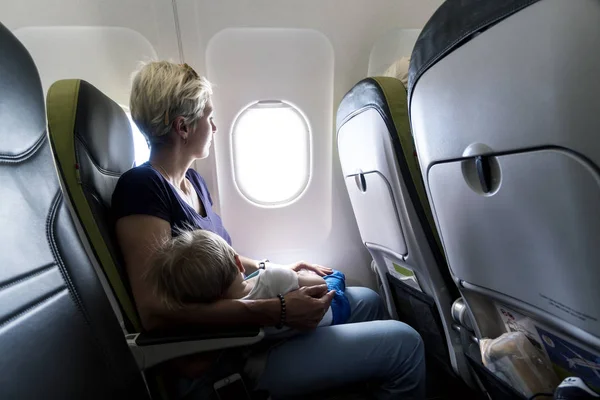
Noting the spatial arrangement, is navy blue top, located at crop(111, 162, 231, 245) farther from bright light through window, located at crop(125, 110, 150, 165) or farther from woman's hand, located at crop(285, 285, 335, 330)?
bright light through window, located at crop(125, 110, 150, 165)

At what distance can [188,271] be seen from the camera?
1187mm

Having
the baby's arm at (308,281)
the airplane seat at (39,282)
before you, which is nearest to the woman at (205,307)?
the baby's arm at (308,281)

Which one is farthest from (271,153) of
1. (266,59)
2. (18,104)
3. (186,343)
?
(18,104)

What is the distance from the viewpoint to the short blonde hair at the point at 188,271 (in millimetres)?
1179

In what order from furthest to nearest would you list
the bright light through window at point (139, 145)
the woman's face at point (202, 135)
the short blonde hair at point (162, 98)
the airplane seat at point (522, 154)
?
1. the bright light through window at point (139, 145)
2. the woman's face at point (202, 135)
3. the short blonde hair at point (162, 98)
4. the airplane seat at point (522, 154)

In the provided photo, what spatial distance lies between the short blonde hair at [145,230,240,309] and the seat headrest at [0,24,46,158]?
20.3 inches

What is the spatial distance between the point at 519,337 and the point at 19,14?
7.92 feet

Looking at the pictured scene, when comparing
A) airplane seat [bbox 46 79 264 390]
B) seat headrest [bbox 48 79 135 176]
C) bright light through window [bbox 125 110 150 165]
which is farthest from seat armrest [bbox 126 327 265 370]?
bright light through window [bbox 125 110 150 165]

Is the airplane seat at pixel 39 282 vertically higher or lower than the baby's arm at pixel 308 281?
higher

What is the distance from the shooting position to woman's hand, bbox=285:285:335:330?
1.29 meters

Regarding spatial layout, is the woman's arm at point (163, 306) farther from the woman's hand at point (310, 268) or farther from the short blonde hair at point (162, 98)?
the woman's hand at point (310, 268)

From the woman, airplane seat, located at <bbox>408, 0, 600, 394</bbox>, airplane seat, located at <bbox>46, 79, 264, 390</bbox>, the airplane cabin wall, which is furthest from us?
the airplane cabin wall

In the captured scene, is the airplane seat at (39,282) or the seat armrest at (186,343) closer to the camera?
the airplane seat at (39,282)

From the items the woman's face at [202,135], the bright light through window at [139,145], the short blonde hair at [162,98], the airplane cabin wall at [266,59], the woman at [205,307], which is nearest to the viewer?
the woman at [205,307]
